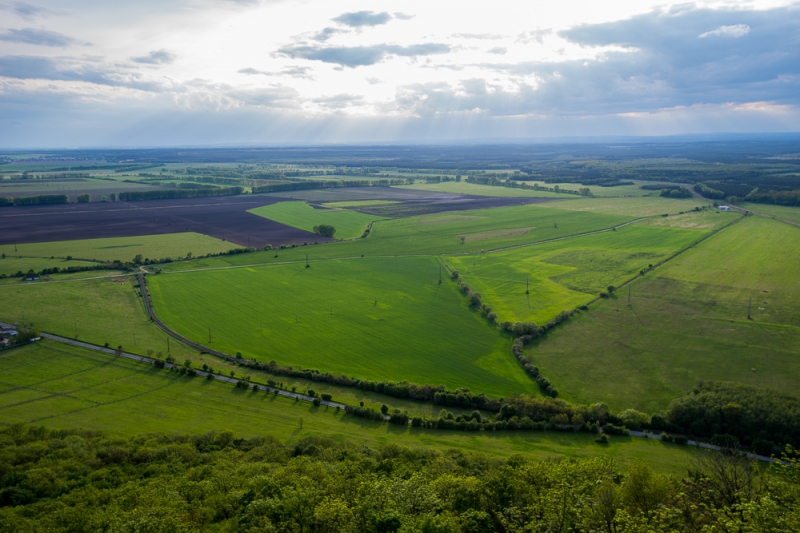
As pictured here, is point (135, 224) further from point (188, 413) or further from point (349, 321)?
point (188, 413)

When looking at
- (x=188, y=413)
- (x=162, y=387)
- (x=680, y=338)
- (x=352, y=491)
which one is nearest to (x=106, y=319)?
(x=162, y=387)

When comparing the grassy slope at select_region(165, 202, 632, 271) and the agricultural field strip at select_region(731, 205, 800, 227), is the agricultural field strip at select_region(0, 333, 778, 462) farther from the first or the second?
the agricultural field strip at select_region(731, 205, 800, 227)

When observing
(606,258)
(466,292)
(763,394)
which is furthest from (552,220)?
(763,394)

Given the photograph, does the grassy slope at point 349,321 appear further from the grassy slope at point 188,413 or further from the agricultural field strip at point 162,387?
the grassy slope at point 188,413

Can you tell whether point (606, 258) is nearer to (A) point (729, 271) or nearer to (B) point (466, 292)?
(A) point (729, 271)

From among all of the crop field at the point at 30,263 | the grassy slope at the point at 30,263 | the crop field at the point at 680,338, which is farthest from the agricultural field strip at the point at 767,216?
the crop field at the point at 30,263

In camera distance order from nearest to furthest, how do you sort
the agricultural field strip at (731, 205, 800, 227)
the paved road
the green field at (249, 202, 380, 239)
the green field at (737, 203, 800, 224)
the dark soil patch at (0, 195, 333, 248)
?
the paved road
the dark soil patch at (0, 195, 333, 248)
the agricultural field strip at (731, 205, 800, 227)
the green field at (249, 202, 380, 239)
the green field at (737, 203, 800, 224)

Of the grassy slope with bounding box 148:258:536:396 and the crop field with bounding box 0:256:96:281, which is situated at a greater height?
the crop field with bounding box 0:256:96:281

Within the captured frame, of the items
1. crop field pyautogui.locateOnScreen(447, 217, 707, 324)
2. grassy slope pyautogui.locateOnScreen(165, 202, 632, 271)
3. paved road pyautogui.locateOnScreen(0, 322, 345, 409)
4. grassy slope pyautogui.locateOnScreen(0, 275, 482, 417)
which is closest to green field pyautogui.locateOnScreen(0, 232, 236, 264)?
grassy slope pyautogui.locateOnScreen(165, 202, 632, 271)
